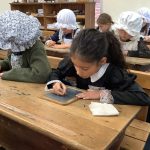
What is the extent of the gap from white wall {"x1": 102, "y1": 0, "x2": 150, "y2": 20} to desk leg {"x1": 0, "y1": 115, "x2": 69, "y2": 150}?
12.2 feet

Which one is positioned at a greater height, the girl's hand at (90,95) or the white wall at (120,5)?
the white wall at (120,5)

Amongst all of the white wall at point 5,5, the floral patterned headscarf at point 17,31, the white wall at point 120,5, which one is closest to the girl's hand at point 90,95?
the floral patterned headscarf at point 17,31

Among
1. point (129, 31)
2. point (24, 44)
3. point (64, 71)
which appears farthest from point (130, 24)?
point (24, 44)

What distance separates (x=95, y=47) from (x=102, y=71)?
159mm

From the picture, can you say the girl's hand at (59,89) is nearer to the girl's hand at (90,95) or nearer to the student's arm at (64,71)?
the girl's hand at (90,95)

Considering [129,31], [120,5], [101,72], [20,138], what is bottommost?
[20,138]

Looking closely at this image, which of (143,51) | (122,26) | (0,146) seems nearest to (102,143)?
(0,146)

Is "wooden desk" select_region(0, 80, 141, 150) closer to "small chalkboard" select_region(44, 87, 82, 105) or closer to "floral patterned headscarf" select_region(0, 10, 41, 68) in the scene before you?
"small chalkboard" select_region(44, 87, 82, 105)

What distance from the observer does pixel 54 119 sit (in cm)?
92

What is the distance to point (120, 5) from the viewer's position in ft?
15.3

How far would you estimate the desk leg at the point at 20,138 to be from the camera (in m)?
1.19

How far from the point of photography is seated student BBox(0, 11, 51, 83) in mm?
1326

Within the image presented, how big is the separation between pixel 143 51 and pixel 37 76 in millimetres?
1373

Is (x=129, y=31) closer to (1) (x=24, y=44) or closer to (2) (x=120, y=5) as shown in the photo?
(1) (x=24, y=44)
